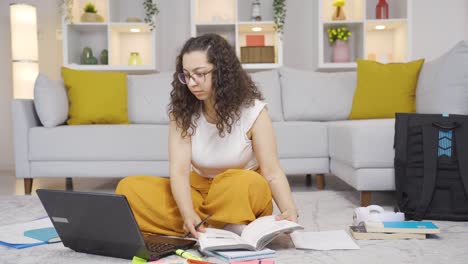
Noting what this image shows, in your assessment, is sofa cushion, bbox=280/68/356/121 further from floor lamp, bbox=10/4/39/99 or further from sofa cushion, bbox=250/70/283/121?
floor lamp, bbox=10/4/39/99

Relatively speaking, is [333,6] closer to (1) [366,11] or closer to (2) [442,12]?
(1) [366,11]

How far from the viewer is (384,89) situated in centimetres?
Result: 350

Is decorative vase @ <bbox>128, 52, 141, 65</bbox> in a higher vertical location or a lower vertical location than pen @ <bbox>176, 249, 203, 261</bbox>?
higher

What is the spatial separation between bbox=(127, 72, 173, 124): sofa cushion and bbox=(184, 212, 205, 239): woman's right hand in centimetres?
209

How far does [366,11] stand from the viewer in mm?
4980

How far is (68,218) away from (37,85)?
2.11 metres

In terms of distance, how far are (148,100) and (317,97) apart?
1.27m

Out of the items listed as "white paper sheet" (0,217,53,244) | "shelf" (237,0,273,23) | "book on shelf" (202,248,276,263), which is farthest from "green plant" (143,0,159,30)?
"book on shelf" (202,248,276,263)

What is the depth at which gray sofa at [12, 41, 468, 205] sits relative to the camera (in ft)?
8.13

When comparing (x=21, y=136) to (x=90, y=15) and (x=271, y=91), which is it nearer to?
(x=271, y=91)

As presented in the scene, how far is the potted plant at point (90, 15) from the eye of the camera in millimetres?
4840

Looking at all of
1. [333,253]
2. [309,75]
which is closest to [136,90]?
[309,75]

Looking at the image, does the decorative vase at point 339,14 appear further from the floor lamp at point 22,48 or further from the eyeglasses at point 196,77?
the eyeglasses at point 196,77

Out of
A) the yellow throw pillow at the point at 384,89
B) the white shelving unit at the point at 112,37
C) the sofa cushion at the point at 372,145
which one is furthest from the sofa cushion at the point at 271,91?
the white shelving unit at the point at 112,37
